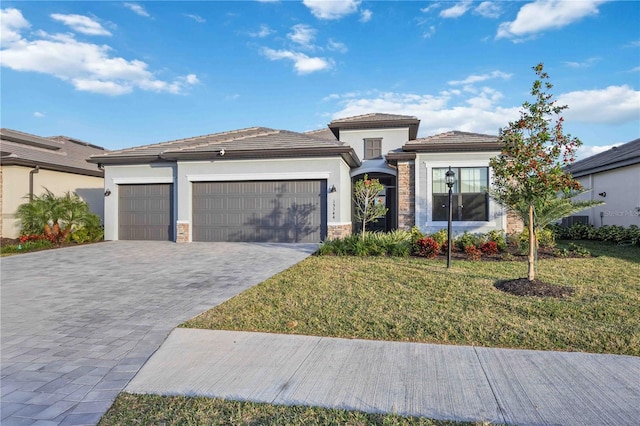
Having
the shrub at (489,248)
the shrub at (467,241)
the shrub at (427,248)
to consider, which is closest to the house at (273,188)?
the shrub at (467,241)

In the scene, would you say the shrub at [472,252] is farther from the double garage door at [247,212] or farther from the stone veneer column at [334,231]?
the double garage door at [247,212]

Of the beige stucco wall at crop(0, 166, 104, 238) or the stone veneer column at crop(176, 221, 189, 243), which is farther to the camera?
the beige stucco wall at crop(0, 166, 104, 238)

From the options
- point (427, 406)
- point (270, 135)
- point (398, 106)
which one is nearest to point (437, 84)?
point (398, 106)

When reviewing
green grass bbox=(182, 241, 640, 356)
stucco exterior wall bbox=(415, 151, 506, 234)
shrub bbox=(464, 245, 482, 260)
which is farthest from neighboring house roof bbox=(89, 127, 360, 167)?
green grass bbox=(182, 241, 640, 356)

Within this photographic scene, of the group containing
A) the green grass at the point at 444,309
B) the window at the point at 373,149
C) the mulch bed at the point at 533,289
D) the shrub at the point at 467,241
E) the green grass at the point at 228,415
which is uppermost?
the window at the point at 373,149

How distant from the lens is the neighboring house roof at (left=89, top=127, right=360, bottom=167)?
44.3 feet

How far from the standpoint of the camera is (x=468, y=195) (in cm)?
1387

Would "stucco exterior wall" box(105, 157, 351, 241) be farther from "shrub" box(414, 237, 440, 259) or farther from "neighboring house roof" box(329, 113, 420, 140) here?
"shrub" box(414, 237, 440, 259)

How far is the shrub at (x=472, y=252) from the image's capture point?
994cm

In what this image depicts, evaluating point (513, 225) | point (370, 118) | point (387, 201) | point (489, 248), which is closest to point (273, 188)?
point (387, 201)

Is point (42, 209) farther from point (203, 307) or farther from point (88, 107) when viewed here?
point (203, 307)

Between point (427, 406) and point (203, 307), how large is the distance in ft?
12.5

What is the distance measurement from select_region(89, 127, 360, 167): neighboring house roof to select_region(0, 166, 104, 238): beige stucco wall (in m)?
2.77

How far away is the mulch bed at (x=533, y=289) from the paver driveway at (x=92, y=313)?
15.9ft
